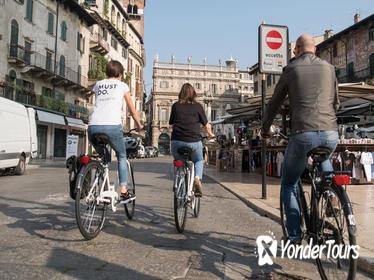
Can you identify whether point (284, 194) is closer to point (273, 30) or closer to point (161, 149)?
point (273, 30)

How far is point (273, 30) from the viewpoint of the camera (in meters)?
7.47

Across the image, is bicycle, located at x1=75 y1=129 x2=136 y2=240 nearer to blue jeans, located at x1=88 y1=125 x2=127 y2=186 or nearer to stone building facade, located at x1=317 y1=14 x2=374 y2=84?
blue jeans, located at x1=88 y1=125 x2=127 y2=186

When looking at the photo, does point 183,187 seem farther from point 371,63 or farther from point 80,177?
point 371,63

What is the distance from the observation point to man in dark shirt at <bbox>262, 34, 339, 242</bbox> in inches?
113

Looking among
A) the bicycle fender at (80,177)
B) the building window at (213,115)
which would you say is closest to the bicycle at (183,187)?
the bicycle fender at (80,177)

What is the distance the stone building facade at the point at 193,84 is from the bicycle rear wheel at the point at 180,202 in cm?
6363

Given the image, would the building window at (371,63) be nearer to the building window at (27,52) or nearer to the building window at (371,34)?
the building window at (371,34)

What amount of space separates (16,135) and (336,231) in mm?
12154

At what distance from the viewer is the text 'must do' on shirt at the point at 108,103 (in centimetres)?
419

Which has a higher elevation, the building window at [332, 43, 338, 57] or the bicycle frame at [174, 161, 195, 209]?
the building window at [332, 43, 338, 57]

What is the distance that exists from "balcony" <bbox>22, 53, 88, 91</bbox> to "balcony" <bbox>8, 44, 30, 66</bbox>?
1.48 ft

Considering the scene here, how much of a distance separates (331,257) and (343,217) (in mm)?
298

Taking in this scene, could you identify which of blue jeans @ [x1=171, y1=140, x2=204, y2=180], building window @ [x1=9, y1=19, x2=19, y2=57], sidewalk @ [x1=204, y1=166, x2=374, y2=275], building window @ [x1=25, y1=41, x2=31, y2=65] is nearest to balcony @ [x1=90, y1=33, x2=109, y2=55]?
building window @ [x1=25, y1=41, x2=31, y2=65]

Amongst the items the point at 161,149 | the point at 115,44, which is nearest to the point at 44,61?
the point at 115,44
